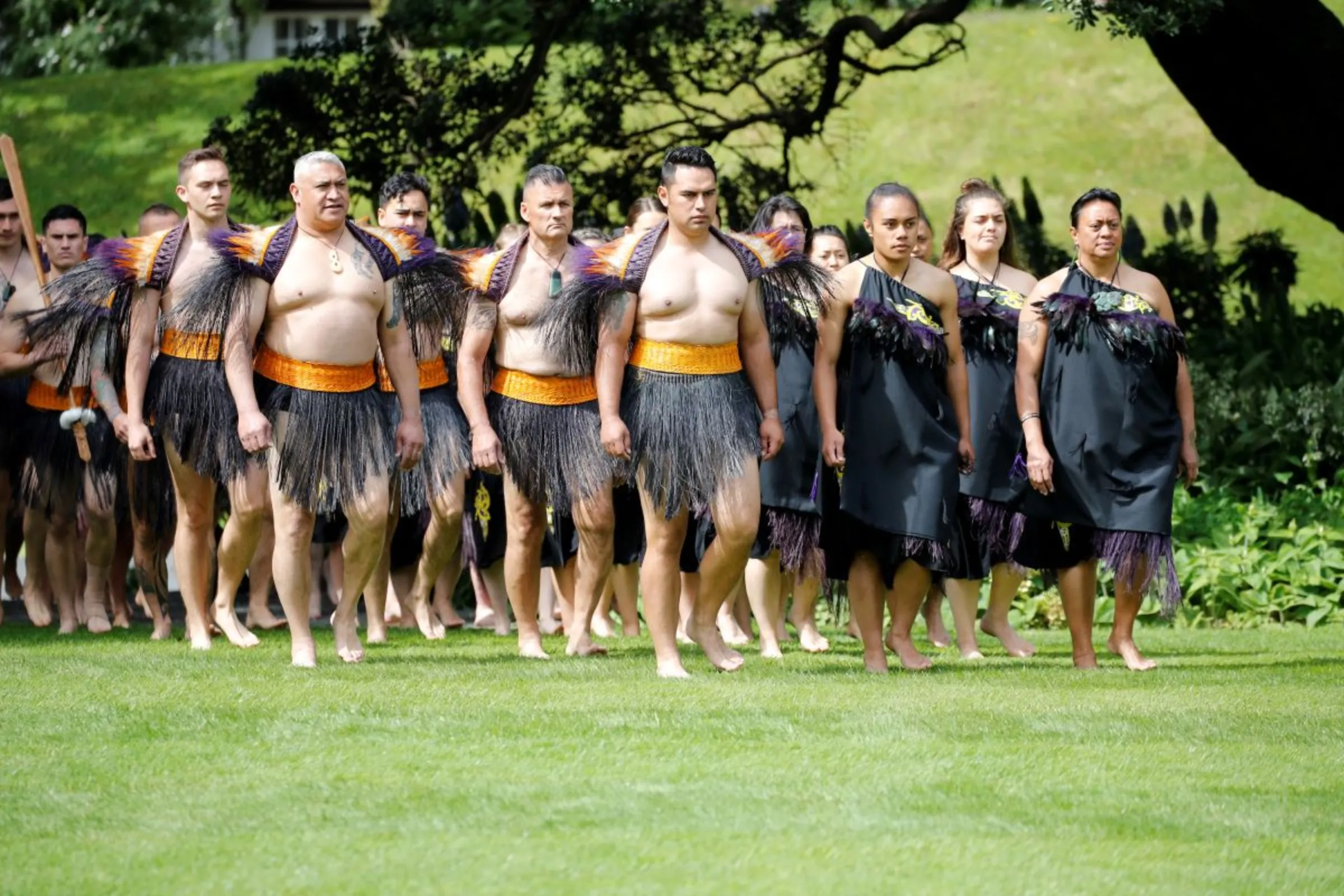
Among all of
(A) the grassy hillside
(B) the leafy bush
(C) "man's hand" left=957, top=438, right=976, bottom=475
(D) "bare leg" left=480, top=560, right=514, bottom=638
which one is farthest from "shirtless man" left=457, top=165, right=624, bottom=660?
(A) the grassy hillside

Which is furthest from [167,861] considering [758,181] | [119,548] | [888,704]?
[758,181]

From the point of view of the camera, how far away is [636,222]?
10.1 meters

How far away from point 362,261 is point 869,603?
8.21ft

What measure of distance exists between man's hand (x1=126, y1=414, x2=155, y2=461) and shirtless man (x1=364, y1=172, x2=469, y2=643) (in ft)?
3.90

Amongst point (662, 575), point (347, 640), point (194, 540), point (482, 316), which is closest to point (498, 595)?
point (194, 540)

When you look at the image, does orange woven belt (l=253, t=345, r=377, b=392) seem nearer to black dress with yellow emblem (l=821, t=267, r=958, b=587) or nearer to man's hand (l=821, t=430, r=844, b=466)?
man's hand (l=821, t=430, r=844, b=466)

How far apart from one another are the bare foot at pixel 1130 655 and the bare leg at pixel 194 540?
401 cm

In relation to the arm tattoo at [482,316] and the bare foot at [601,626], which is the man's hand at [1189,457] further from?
the bare foot at [601,626]

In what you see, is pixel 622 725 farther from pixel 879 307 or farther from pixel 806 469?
pixel 806 469

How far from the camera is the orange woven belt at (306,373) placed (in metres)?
8.00

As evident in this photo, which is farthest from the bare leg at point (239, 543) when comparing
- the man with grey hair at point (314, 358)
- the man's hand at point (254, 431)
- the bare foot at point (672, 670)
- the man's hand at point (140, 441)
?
the bare foot at point (672, 670)

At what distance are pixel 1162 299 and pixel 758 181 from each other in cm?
771

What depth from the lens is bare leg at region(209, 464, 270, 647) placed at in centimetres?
859

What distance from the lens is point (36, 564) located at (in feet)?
36.4
